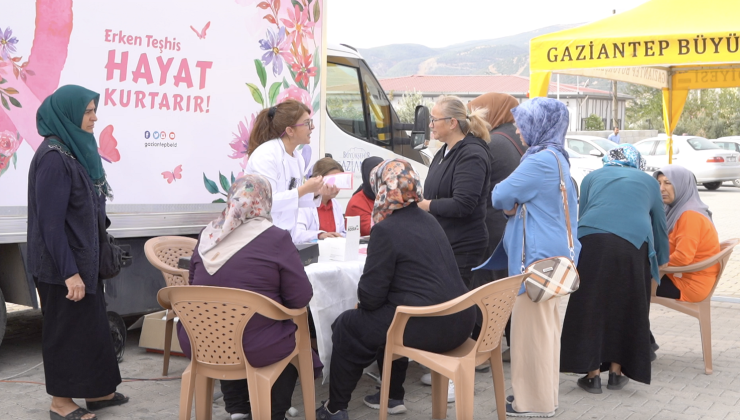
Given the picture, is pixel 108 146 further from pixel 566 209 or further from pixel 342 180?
pixel 566 209

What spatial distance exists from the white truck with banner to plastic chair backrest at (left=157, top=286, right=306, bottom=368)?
1.56 m

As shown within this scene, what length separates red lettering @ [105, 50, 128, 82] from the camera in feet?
14.7

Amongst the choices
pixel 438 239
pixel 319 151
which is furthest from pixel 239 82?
pixel 438 239

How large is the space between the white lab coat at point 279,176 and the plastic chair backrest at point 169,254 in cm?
68

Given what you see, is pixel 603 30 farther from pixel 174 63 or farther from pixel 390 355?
pixel 390 355

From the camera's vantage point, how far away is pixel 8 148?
164 inches

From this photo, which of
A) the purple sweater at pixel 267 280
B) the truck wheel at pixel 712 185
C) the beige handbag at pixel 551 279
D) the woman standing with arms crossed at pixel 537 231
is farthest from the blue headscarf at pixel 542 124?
the truck wheel at pixel 712 185

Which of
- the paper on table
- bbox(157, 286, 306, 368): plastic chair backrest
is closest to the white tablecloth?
the paper on table

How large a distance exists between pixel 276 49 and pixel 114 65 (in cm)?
126

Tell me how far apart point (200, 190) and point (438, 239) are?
2.02m

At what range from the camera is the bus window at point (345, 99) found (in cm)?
683

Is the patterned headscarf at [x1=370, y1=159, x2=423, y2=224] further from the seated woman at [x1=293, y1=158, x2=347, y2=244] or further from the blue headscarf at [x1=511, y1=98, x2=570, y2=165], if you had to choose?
→ the seated woman at [x1=293, y1=158, x2=347, y2=244]

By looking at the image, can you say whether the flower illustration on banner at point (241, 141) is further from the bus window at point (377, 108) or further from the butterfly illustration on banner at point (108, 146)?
the bus window at point (377, 108)

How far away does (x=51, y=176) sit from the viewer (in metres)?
3.59
